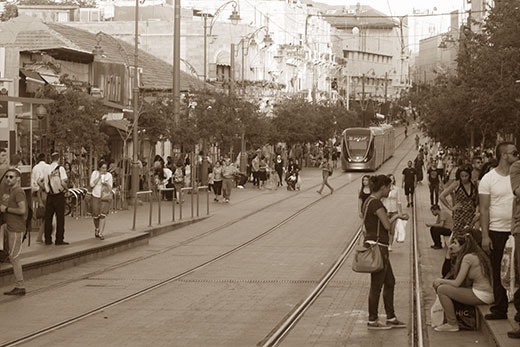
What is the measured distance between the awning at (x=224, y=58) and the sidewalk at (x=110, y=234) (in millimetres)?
37100

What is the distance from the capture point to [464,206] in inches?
738

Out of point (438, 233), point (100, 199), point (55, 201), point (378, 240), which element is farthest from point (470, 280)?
point (100, 199)

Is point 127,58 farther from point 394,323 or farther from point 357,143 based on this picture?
point 394,323

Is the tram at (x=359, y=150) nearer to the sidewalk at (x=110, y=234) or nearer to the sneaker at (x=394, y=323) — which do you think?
the sidewalk at (x=110, y=234)

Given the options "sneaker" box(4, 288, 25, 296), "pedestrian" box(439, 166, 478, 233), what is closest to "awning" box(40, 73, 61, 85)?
"pedestrian" box(439, 166, 478, 233)

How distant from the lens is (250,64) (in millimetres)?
93375

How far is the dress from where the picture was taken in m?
18.6

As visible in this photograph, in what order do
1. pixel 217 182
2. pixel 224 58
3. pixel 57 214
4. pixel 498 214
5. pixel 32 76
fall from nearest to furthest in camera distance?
1. pixel 498 214
2. pixel 57 214
3. pixel 32 76
4. pixel 217 182
5. pixel 224 58

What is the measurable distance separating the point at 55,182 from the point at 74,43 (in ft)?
85.2

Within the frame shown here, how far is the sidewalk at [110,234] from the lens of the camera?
1945 cm

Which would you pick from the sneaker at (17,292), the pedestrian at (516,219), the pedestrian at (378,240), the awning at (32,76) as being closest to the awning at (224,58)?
the awning at (32,76)

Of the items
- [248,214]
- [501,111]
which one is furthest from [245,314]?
[248,214]

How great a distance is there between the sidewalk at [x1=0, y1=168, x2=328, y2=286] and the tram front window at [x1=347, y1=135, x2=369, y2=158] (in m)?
31.3

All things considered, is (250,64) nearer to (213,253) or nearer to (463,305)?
(213,253)
